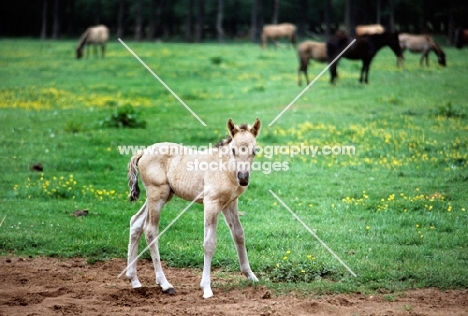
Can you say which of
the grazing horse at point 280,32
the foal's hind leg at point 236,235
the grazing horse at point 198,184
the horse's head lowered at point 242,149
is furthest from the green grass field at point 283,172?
the grazing horse at point 280,32

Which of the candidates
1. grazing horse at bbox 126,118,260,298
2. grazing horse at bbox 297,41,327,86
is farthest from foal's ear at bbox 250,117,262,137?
grazing horse at bbox 297,41,327,86

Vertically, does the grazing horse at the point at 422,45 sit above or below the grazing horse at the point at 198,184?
above

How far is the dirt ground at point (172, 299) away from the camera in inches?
311

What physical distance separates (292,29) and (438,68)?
59.1 feet

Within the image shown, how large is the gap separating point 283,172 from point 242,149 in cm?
726

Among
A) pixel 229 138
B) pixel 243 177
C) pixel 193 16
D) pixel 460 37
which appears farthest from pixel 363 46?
pixel 193 16

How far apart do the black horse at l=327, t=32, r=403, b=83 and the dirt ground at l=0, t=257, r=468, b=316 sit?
19230mm

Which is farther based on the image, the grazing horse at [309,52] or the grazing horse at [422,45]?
the grazing horse at [422,45]

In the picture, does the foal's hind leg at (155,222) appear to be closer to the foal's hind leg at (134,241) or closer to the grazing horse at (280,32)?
the foal's hind leg at (134,241)

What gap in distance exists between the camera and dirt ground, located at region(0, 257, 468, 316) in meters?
7.90

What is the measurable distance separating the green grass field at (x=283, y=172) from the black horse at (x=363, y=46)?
0.96 meters

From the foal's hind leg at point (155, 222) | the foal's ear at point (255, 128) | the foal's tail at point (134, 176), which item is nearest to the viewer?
the foal's ear at point (255, 128)

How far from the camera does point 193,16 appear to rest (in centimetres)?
6488

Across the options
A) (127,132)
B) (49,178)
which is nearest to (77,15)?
(127,132)
